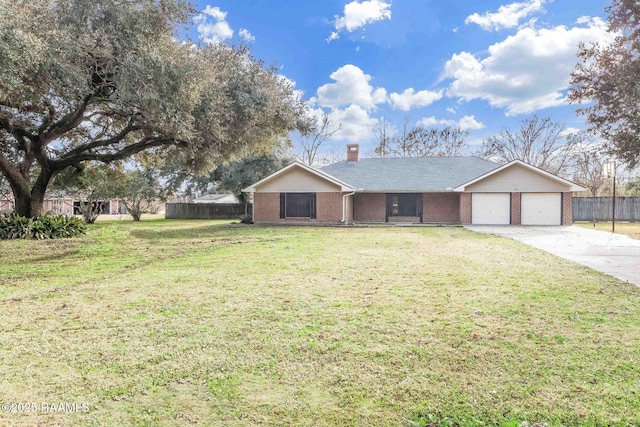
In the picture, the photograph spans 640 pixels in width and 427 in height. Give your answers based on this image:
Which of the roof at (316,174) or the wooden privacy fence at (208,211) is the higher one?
the roof at (316,174)

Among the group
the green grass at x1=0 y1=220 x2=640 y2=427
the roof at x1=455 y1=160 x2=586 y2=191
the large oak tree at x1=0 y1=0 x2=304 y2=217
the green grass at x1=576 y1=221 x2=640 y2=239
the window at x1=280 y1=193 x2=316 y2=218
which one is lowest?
the green grass at x1=0 y1=220 x2=640 y2=427

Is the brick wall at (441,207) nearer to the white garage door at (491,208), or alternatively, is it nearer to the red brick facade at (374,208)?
the red brick facade at (374,208)

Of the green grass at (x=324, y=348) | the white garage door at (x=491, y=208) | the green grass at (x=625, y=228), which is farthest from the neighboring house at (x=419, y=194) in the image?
the green grass at (x=324, y=348)

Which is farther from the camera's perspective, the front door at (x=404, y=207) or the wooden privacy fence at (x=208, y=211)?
the wooden privacy fence at (x=208, y=211)


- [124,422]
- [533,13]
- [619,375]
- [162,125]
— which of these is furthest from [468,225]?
[124,422]

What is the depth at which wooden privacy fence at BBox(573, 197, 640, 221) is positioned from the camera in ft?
78.2

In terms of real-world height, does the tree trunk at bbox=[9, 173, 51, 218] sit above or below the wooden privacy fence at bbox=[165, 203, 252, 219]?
above

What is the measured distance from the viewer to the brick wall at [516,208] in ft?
67.4

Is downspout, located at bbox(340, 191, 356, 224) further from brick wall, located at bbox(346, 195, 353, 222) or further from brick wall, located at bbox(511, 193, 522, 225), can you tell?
brick wall, located at bbox(511, 193, 522, 225)

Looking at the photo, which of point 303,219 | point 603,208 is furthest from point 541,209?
point 303,219

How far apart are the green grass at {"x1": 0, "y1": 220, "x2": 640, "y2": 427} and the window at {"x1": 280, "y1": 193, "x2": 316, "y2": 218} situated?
583 inches

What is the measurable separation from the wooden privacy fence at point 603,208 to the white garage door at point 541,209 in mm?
5526

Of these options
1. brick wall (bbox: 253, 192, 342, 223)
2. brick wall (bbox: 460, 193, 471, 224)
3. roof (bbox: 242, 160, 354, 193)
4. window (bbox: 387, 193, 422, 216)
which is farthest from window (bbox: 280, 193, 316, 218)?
brick wall (bbox: 460, 193, 471, 224)

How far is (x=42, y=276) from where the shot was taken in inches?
274
